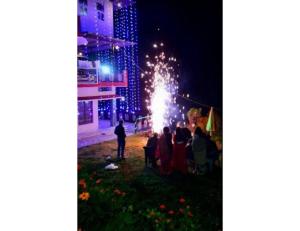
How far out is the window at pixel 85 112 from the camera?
2.72 m

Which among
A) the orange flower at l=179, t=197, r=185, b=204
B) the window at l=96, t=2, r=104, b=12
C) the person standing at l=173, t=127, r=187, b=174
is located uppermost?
the window at l=96, t=2, r=104, b=12

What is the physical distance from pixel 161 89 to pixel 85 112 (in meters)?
0.63

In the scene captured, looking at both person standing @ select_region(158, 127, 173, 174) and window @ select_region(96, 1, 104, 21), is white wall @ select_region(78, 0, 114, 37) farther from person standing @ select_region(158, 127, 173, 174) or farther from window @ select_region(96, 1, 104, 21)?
person standing @ select_region(158, 127, 173, 174)

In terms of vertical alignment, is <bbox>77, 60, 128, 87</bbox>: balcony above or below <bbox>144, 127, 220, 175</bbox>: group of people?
above

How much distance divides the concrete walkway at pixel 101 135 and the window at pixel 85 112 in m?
0.09

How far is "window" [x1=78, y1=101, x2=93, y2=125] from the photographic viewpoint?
2.72 m

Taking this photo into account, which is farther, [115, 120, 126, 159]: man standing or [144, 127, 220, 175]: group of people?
[115, 120, 126, 159]: man standing

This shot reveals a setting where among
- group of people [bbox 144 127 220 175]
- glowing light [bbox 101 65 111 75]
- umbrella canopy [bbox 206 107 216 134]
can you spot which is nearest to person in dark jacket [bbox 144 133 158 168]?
group of people [bbox 144 127 220 175]

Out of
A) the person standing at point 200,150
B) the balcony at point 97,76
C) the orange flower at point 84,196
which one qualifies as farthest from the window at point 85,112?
the person standing at point 200,150

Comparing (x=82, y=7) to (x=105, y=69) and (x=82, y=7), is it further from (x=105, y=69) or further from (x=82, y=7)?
(x=105, y=69)

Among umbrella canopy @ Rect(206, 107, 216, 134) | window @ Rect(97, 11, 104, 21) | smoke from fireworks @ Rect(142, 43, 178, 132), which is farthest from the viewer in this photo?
window @ Rect(97, 11, 104, 21)

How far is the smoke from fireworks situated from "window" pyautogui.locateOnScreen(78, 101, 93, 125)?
0.46 meters
